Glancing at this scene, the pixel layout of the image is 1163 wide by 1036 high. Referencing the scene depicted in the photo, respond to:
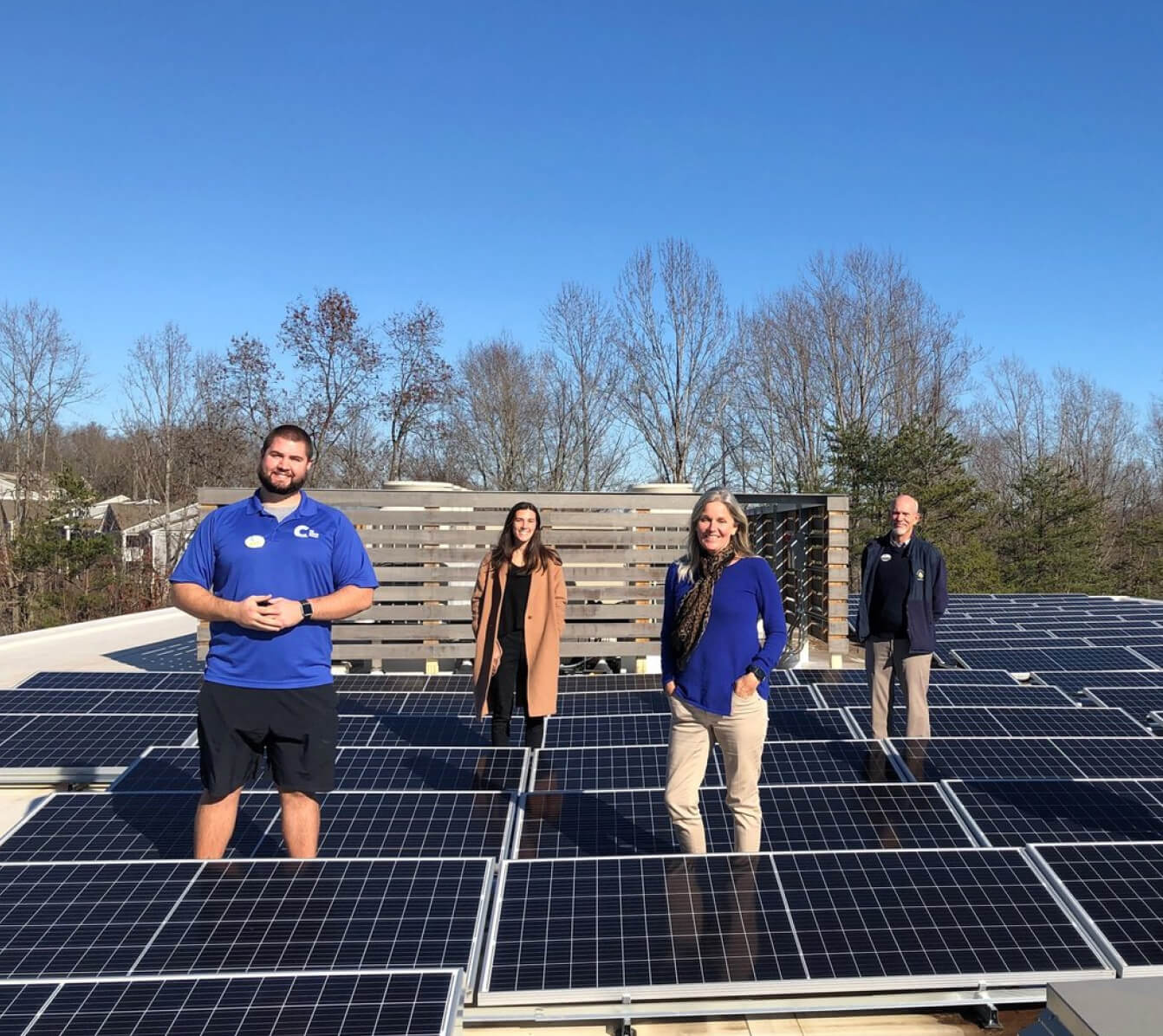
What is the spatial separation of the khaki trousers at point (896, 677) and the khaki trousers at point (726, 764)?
248 cm

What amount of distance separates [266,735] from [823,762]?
128 inches

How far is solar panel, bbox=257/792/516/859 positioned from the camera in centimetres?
412

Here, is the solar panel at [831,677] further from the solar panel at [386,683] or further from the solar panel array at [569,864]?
the solar panel at [386,683]

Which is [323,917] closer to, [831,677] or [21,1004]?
[21,1004]

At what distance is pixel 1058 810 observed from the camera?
4.43 meters

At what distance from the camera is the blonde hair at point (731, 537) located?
390 centimetres

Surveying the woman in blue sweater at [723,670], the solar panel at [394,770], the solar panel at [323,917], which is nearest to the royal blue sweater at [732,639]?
the woman in blue sweater at [723,670]

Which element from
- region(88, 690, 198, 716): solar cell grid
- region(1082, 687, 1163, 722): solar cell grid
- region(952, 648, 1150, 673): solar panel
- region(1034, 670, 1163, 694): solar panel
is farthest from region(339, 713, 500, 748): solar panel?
region(952, 648, 1150, 673): solar panel

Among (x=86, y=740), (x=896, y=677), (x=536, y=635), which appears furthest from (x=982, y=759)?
(x=86, y=740)

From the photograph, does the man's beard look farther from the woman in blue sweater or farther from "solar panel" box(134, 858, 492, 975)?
the woman in blue sweater

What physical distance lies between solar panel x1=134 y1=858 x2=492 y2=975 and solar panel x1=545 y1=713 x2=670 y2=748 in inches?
100.0

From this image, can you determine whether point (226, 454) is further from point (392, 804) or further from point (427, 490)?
point (392, 804)

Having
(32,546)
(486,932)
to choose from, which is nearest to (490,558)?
(486,932)

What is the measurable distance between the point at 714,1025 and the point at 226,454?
33.1 metres
